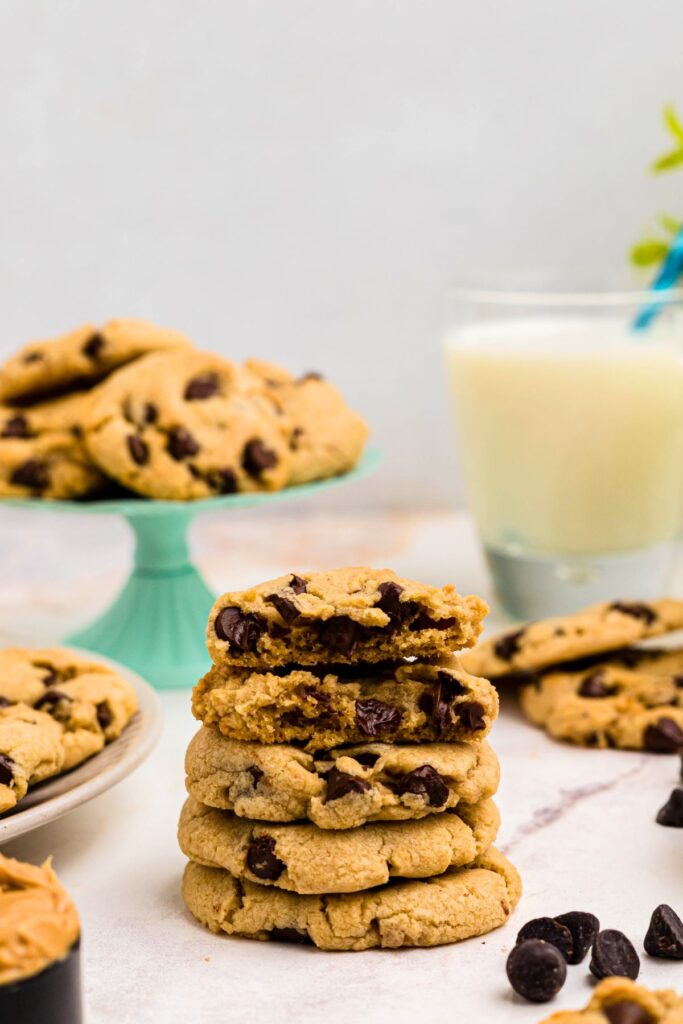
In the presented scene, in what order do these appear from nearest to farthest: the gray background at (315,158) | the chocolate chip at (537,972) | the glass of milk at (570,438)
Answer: the chocolate chip at (537,972) → the glass of milk at (570,438) → the gray background at (315,158)

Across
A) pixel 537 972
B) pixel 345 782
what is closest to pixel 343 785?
pixel 345 782

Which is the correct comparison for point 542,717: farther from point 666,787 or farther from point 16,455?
point 16,455

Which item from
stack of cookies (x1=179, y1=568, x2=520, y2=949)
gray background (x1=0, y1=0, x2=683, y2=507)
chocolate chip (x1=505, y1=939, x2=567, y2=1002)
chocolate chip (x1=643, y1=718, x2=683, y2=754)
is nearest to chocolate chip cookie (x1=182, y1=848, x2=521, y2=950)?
stack of cookies (x1=179, y1=568, x2=520, y2=949)

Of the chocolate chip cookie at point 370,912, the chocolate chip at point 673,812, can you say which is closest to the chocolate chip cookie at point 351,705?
the chocolate chip cookie at point 370,912

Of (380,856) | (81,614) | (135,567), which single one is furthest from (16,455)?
(380,856)

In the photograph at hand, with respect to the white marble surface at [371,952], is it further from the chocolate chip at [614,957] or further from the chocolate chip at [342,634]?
the chocolate chip at [342,634]

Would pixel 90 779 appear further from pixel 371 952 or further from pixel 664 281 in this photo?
pixel 664 281
